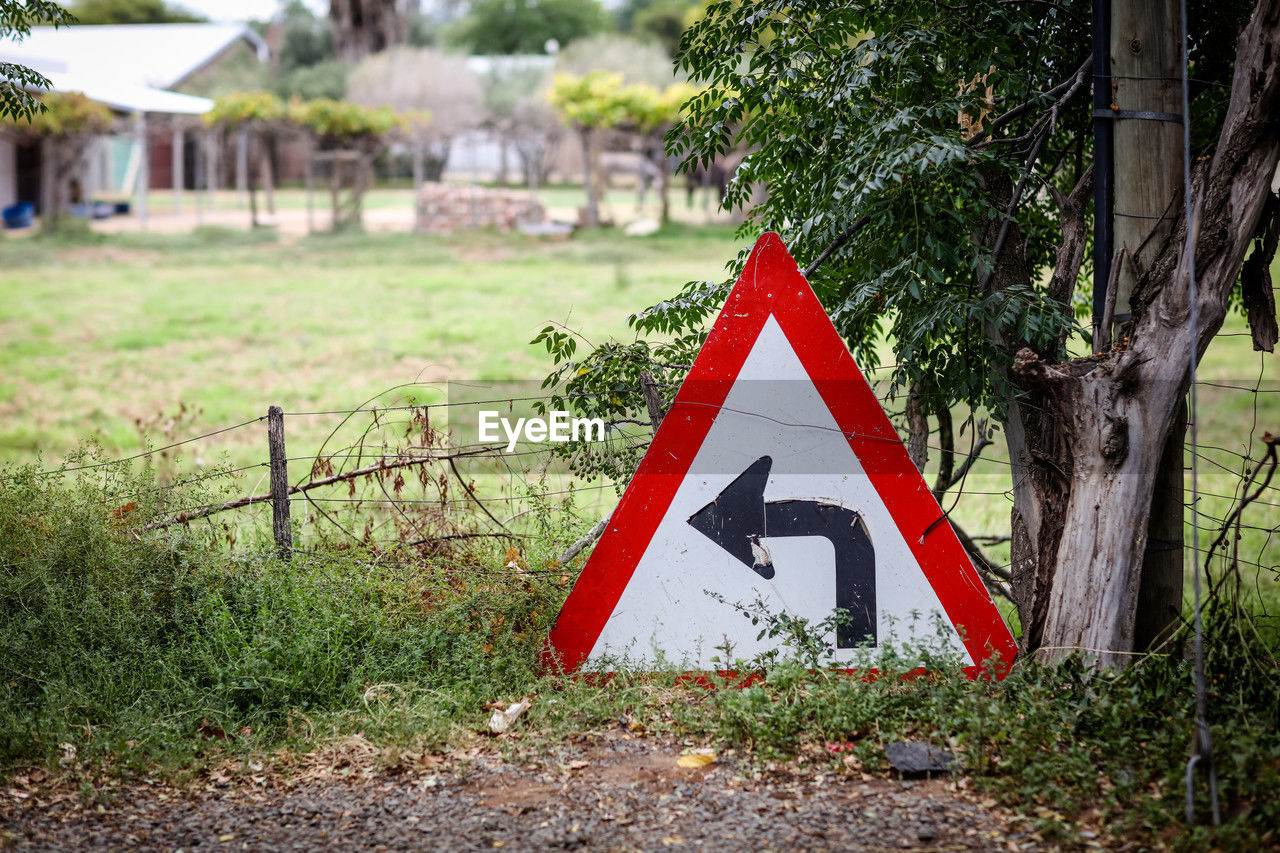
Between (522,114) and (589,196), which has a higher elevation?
(522,114)

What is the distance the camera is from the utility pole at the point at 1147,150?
3766 mm

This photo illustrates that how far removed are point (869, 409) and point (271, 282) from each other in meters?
17.4

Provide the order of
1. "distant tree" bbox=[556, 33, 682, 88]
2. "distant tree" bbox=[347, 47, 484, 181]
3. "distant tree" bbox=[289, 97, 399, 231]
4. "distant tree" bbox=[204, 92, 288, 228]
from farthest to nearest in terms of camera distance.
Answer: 1. "distant tree" bbox=[556, 33, 682, 88]
2. "distant tree" bbox=[347, 47, 484, 181]
3. "distant tree" bbox=[289, 97, 399, 231]
4. "distant tree" bbox=[204, 92, 288, 228]

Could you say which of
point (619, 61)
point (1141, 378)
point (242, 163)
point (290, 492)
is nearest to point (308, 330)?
point (290, 492)

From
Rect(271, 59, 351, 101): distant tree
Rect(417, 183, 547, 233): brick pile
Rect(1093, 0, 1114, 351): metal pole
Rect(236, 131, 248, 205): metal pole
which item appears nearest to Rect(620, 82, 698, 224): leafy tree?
Rect(417, 183, 547, 233): brick pile

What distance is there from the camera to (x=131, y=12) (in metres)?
49.1

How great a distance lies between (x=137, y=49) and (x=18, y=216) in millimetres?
10621

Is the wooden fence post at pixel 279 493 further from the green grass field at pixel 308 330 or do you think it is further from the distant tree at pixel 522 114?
the distant tree at pixel 522 114

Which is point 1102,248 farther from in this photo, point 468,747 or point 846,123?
point 468,747

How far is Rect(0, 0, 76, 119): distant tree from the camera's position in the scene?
4.75m

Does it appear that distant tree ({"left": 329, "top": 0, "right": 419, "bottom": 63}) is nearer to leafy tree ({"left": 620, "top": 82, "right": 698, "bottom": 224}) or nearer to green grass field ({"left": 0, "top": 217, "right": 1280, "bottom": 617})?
leafy tree ({"left": 620, "top": 82, "right": 698, "bottom": 224})

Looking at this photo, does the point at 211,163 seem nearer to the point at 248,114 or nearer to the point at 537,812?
the point at 248,114

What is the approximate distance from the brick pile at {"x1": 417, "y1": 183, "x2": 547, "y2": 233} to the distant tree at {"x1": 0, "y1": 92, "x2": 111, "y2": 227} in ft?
22.9

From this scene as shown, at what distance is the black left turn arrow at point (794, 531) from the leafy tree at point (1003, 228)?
687 mm
